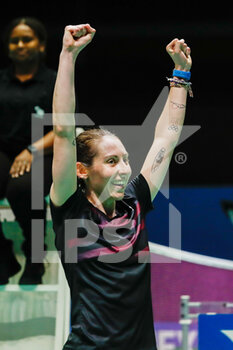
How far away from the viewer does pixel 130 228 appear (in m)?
2.04

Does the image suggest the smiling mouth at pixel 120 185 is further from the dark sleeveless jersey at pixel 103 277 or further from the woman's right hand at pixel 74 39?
the woman's right hand at pixel 74 39

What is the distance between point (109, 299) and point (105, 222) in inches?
8.3

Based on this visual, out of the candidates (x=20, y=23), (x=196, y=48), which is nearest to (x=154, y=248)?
(x=20, y=23)

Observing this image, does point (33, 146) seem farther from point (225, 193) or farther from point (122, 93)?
point (122, 93)

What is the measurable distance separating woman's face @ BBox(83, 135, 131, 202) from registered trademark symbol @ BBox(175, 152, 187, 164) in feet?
8.56

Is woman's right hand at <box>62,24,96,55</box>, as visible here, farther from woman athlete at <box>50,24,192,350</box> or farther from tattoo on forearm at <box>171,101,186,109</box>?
tattoo on forearm at <box>171,101,186,109</box>

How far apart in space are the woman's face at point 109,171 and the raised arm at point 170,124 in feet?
0.52

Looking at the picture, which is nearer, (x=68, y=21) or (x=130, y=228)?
(x=130, y=228)

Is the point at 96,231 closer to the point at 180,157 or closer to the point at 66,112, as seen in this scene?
the point at 66,112

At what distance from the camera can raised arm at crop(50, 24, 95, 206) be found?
191 centimetres

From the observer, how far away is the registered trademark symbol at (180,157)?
15.4ft

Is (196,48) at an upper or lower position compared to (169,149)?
upper

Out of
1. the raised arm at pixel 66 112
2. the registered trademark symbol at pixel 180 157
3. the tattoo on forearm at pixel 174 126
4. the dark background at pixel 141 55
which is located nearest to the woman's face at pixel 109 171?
the raised arm at pixel 66 112

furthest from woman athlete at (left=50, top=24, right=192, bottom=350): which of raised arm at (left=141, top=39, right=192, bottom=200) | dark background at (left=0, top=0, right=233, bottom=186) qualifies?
dark background at (left=0, top=0, right=233, bottom=186)
